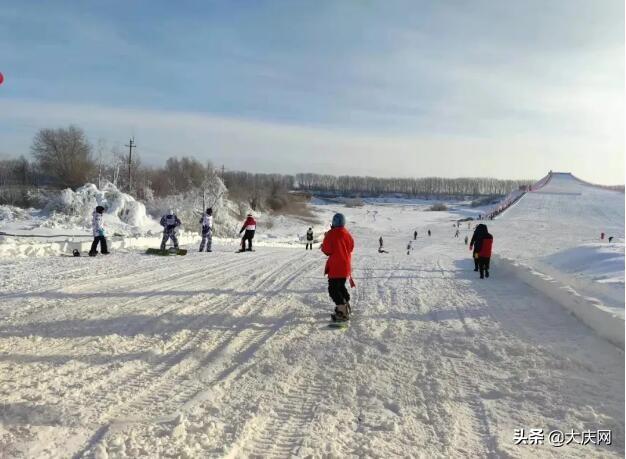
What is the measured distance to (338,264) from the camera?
22.1 ft

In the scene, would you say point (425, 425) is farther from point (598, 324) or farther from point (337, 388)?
point (598, 324)

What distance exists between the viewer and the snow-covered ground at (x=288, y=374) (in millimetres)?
3434

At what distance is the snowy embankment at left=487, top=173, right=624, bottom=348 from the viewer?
7.41 meters

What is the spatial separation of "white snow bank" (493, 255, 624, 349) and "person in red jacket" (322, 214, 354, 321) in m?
3.40

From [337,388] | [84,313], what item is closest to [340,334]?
[337,388]

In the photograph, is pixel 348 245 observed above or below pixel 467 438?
above

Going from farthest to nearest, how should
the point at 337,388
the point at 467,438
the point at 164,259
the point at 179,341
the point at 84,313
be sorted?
the point at 164,259 → the point at 84,313 → the point at 179,341 → the point at 337,388 → the point at 467,438

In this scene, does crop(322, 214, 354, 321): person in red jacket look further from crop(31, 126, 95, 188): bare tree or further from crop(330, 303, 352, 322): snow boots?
crop(31, 126, 95, 188): bare tree

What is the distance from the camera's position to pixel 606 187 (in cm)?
10238

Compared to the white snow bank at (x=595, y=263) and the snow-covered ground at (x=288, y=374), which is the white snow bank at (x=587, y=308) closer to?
the snow-covered ground at (x=288, y=374)

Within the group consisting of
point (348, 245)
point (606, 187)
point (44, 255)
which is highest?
point (606, 187)

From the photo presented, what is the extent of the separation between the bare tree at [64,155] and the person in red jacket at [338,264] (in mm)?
61915

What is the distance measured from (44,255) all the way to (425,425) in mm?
14028

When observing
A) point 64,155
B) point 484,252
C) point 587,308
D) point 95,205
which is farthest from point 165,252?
point 64,155
